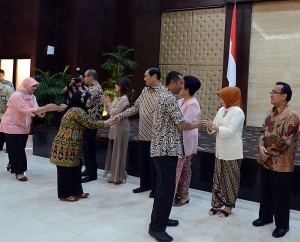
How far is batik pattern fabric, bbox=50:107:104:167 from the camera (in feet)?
10.5

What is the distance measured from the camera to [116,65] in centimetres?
791

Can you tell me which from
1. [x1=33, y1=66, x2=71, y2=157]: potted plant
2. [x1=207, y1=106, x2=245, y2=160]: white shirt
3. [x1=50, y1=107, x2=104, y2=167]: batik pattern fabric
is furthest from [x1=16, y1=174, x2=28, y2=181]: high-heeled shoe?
[x1=207, y1=106, x2=245, y2=160]: white shirt

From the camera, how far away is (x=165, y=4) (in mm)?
8984

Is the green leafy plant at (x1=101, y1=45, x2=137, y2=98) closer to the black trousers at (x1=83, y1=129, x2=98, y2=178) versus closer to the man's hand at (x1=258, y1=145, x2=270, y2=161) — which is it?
the black trousers at (x1=83, y1=129, x2=98, y2=178)

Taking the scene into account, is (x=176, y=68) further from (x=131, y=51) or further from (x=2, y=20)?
(x=2, y=20)

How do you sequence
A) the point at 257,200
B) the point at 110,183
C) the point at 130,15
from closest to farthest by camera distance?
1. the point at 257,200
2. the point at 110,183
3. the point at 130,15

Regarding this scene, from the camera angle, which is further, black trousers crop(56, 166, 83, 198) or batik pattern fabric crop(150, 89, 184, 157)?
black trousers crop(56, 166, 83, 198)

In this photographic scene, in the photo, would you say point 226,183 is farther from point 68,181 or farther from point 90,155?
point 90,155

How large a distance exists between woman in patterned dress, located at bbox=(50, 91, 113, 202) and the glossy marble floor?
210 millimetres

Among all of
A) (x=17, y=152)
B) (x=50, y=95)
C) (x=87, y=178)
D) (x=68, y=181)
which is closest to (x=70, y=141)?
(x=68, y=181)

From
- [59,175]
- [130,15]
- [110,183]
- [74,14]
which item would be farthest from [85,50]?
[59,175]

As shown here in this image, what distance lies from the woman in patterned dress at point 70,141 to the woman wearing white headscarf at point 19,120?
823 millimetres

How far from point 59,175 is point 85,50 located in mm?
5276

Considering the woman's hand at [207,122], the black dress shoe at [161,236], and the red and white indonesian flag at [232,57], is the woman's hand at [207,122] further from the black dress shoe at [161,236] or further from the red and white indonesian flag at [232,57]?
the red and white indonesian flag at [232,57]
